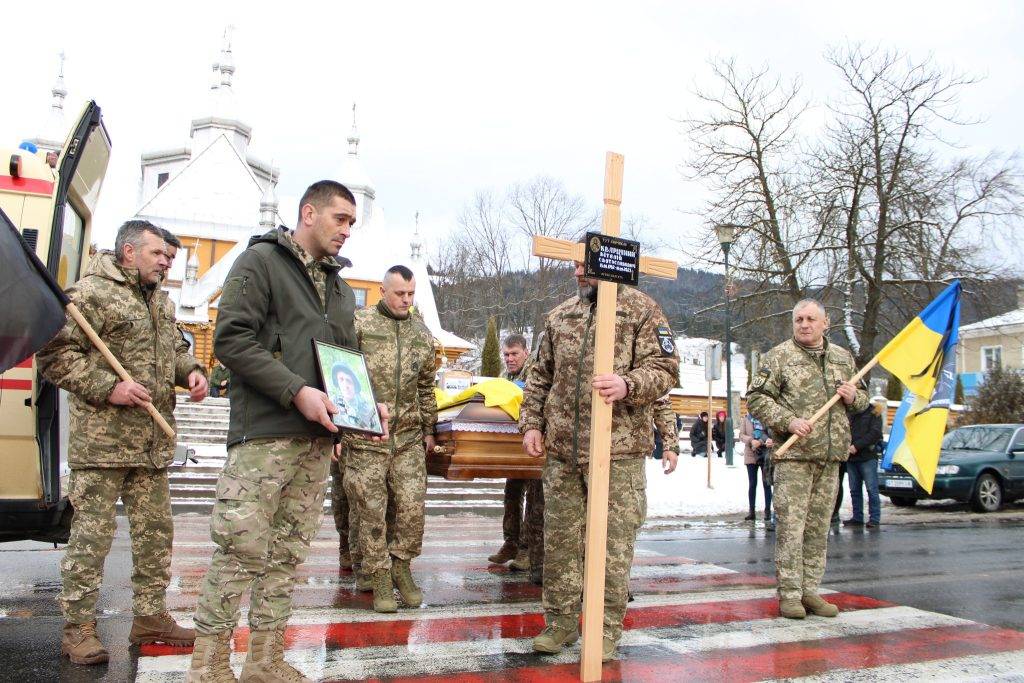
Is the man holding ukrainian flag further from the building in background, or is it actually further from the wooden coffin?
the building in background

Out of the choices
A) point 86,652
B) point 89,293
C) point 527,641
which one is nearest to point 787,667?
point 527,641

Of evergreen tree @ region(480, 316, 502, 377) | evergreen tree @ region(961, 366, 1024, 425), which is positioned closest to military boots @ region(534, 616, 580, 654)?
evergreen tree @ region(961, 366, 1024, 425)

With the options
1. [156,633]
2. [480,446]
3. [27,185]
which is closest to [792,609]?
[480,446]

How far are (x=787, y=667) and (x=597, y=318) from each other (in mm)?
2380

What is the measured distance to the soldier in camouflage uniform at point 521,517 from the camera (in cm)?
771

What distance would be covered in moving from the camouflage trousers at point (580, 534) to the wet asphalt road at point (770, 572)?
241 centimetres

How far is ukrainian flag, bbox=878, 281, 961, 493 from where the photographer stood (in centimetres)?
755

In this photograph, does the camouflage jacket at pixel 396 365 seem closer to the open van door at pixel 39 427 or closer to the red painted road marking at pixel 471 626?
the red painted road marking at pixel 471 626

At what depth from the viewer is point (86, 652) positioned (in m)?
4.79

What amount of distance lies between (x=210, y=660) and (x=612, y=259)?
290 cm

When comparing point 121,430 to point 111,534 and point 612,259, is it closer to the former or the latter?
point 111,534

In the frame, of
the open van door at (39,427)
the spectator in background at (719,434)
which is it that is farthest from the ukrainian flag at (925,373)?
the spectator in background at (719,434)

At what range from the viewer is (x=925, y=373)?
7559mm

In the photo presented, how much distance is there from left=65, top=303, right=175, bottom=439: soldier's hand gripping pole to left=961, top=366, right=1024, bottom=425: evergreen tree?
2887cm
